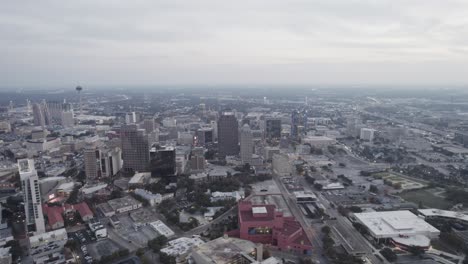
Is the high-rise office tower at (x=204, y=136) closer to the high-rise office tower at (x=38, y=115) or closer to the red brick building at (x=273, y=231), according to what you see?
the red brick building at (x=273, y=231)

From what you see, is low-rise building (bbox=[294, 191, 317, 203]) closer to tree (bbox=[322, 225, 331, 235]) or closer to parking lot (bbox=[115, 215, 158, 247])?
tree (bbox=[322, 225, 331, 235])

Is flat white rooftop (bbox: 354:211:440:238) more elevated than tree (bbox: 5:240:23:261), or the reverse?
flat white rooftop (bbox: 354:211:440:238)

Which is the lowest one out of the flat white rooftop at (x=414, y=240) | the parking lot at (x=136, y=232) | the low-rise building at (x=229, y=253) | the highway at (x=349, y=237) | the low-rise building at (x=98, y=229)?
the parking lot at (x=136, y=232)

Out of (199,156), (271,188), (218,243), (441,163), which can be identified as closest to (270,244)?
(218,243)

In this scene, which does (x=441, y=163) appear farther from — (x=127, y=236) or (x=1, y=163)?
(x=1, y=163)

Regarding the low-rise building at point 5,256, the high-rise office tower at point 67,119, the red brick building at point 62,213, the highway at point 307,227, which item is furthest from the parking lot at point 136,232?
the high-rise office tower at point 67,119

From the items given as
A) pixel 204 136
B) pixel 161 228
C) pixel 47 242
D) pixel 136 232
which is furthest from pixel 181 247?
pixel 204 136

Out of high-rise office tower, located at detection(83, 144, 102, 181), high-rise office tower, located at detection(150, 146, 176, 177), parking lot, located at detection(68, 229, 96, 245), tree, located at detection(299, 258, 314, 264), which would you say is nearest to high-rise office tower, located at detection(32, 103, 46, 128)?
high-rise office tower, located at detection(83, 144, 102, 181)
